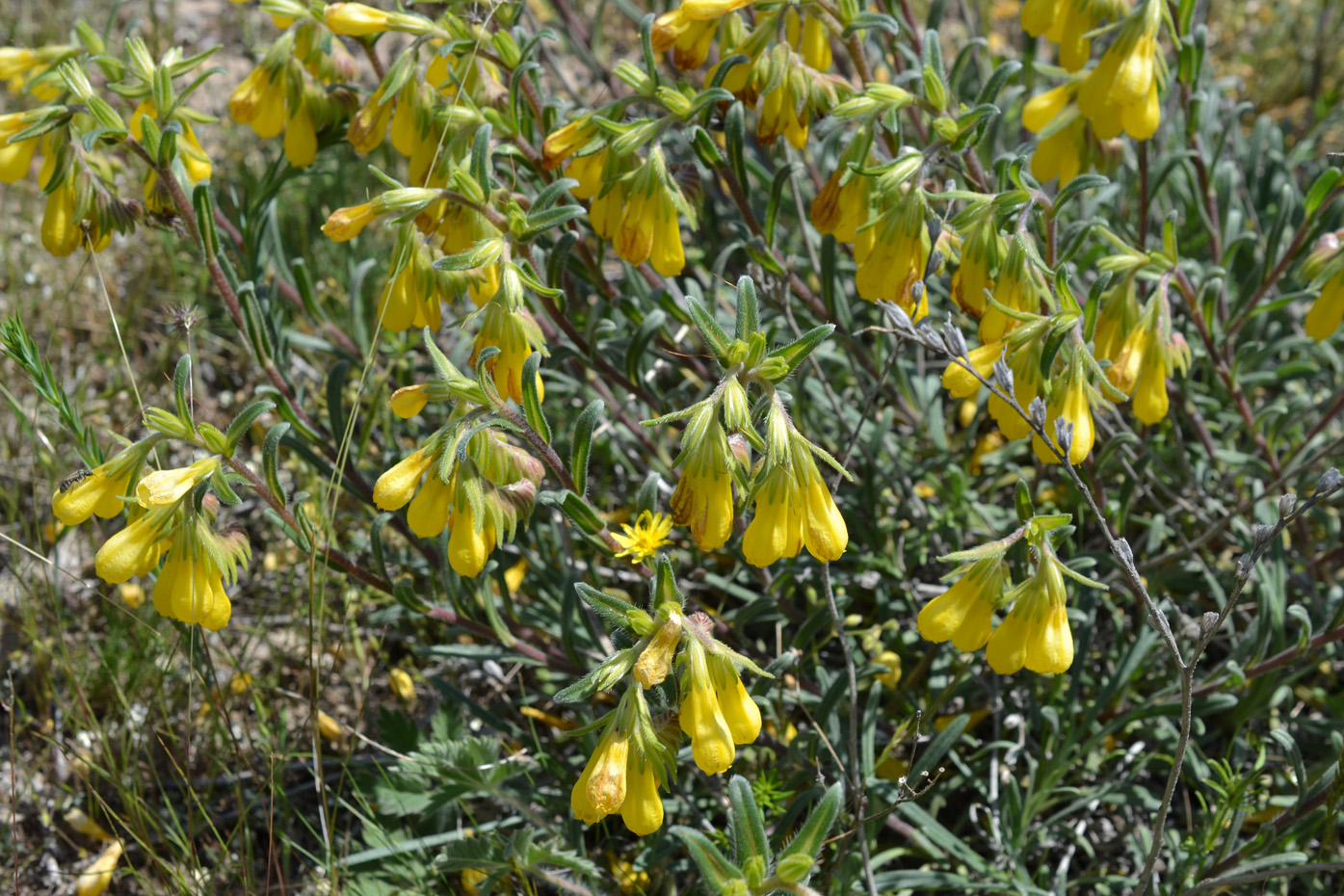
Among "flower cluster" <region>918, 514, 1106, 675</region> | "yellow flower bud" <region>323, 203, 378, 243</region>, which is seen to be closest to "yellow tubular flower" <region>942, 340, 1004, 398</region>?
"flower cluster" <region>918, 514, 1106, 675</region>

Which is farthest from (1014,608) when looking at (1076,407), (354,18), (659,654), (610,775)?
(354,18)

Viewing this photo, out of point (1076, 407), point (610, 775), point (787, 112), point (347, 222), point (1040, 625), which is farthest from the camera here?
point (787, 112)

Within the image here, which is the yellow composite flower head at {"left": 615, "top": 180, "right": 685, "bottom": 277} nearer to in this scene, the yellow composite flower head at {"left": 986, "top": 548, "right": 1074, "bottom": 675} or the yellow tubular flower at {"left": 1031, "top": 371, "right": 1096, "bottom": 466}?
the yellow tubular flower at {"left": 1031, "top": 371, "right": 1096, "bottom": 466}

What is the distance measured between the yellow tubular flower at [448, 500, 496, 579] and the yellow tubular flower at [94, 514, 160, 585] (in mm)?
583

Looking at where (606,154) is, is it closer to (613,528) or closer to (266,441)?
(266,441)

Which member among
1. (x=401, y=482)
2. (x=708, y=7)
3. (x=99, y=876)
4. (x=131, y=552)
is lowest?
(x=99, y=876)

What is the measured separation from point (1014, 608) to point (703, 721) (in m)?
0.65

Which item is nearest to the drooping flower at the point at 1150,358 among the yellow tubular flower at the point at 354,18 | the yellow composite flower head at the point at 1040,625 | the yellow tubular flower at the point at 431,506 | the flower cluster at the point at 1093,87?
the flower cluster at the point at 1093,87

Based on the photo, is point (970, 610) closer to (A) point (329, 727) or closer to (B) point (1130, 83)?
(B) point (1130, 83)

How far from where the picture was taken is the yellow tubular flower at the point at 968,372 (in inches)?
80.7

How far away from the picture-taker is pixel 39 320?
13.7 feet

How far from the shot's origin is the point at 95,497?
79.8 inches

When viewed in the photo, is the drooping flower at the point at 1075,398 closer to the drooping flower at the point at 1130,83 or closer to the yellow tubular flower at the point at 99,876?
the drooping flower at the point at 1130,83

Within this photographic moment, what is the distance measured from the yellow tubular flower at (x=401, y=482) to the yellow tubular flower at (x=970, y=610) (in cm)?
97
